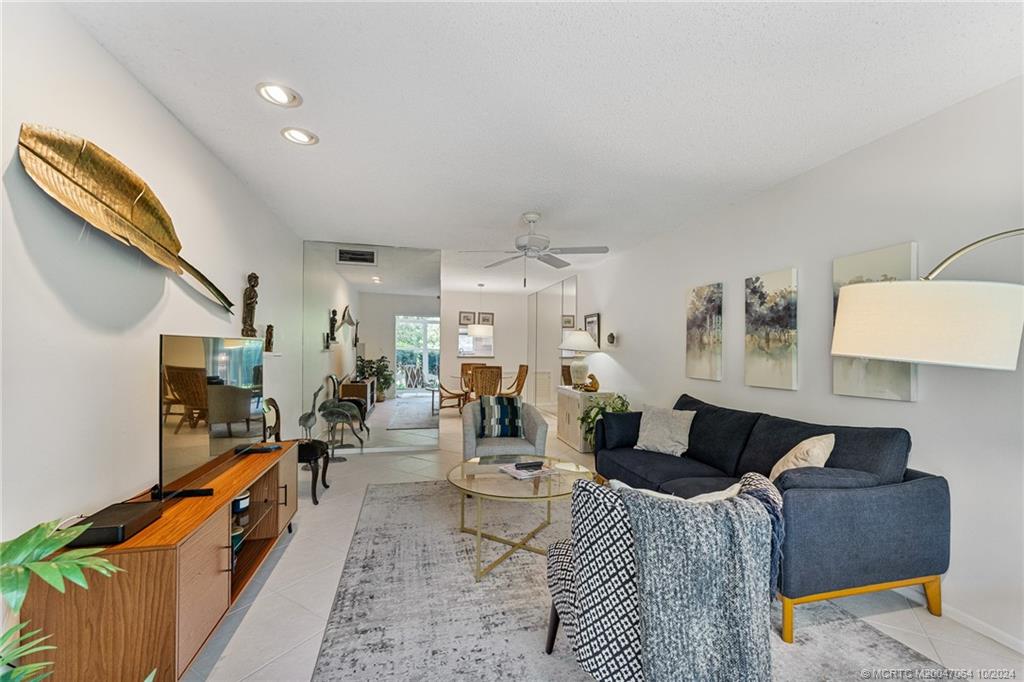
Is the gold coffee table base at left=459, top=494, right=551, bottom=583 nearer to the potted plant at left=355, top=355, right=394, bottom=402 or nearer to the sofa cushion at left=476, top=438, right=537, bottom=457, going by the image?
the sofa cushion at left=476, top=438, right=537, bottom=457

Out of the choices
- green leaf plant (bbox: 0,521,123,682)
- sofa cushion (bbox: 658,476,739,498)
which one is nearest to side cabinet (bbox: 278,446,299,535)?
green leaf plant (bbox: 0,521,123,682)

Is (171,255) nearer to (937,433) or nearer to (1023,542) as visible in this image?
(937,433)

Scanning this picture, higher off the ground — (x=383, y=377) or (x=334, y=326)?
(x=334, y=326)

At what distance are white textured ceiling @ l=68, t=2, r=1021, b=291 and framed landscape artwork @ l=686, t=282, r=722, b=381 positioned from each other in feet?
3.16

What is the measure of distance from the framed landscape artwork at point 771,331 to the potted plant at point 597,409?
4.78ft

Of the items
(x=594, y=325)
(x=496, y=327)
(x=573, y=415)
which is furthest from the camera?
(x=496, y=327)

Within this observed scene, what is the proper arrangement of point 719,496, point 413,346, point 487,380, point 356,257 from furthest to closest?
point 487,380
point 413,346
point 356,257
point 719,496

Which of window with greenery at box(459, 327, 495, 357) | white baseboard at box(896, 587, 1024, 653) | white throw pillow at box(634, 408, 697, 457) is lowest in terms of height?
white baseboard at box(896, 587, 1024, 653)

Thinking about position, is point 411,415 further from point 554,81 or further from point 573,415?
point 554,81

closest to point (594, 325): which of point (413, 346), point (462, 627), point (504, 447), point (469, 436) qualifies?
point (413, 346)

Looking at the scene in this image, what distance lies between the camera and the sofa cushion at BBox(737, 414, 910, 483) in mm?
2115

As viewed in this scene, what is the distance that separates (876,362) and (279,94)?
11.6ft

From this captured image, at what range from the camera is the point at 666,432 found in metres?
3.40

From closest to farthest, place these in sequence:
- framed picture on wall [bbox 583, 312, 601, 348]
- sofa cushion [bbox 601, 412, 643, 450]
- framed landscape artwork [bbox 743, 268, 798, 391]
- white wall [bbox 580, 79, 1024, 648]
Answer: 1. white wall [bbox 580, 79, 1024, 648]
2. framed landscape artwork [bbox 743, 268, 798, 391]
3. sofa cushion [bbox 601, 412, 643, 450]
4. framed picture on wall [bbox 583, 312, 601, 348]
